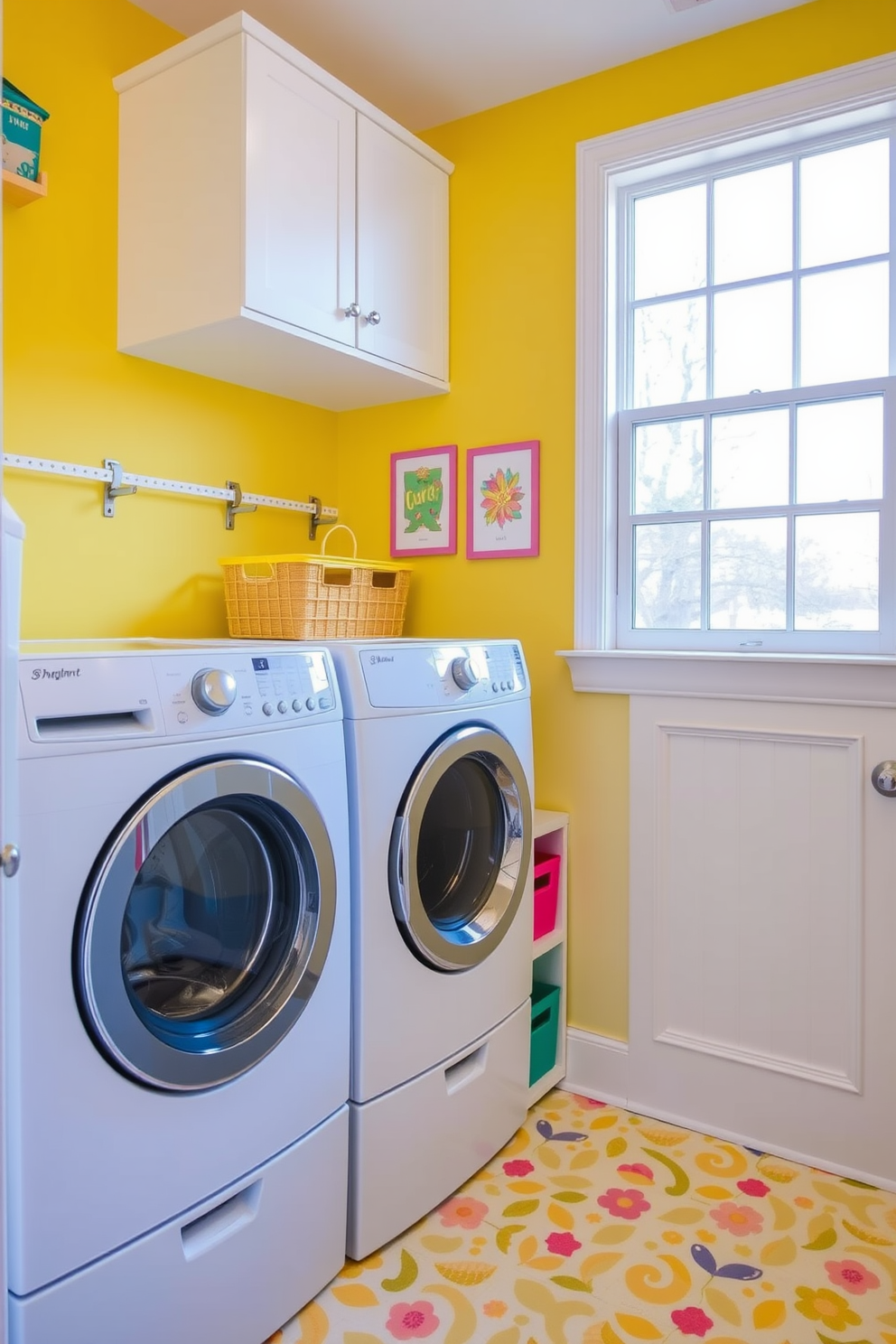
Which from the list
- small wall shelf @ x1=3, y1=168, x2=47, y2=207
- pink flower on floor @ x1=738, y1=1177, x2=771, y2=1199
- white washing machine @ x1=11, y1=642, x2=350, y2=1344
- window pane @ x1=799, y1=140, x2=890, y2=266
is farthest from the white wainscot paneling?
small wall shelf @ x1=3, y1=168, x2=47, y2=207

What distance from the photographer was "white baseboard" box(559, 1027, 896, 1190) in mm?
2119

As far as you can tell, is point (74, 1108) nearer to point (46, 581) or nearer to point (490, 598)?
point (46, 581)

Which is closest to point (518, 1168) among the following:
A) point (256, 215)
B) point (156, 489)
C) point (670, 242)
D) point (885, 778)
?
point (885, 778)

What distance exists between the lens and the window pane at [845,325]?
2.03 meters

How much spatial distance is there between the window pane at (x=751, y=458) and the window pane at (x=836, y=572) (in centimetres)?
11

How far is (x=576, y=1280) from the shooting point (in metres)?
1.65

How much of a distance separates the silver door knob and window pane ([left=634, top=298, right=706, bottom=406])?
3.14 feet

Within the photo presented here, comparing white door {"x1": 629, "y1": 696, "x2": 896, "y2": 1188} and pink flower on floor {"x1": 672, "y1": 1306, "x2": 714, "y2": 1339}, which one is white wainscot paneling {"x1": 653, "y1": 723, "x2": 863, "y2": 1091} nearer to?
white door {"x1": 629, "y1": 696, "x2": 896, "y2": 1188}

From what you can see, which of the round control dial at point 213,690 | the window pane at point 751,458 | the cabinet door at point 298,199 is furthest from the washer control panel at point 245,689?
the window pane at point 751,458

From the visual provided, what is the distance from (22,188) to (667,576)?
1.59 meters

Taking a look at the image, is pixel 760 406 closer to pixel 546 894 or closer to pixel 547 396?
pixel 547 396

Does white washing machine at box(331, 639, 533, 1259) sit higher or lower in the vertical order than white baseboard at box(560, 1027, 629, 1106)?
higher

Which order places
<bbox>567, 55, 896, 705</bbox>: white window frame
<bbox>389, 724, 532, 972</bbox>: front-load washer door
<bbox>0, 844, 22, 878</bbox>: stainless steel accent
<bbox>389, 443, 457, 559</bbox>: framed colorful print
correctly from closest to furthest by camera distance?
<bbox>0, 844, 22, 878</bbox>: stainless steel accent
<bbox>389, 724, 532, 972</bbox>: front-load washer door
<bbox>567, 55, 896, 705</bbox>: white window frame
<bbox>389, 443, 457, 559</bbox>: framed colorful print

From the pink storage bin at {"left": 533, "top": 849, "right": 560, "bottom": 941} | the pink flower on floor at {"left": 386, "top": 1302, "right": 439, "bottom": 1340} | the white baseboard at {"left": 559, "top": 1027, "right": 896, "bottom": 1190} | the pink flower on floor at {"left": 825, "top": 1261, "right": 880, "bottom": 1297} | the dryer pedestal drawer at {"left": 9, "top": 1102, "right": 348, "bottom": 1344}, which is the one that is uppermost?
the pink storage bin at {"left": 533, "top": 849, "right": 560, "bottom": 941}
